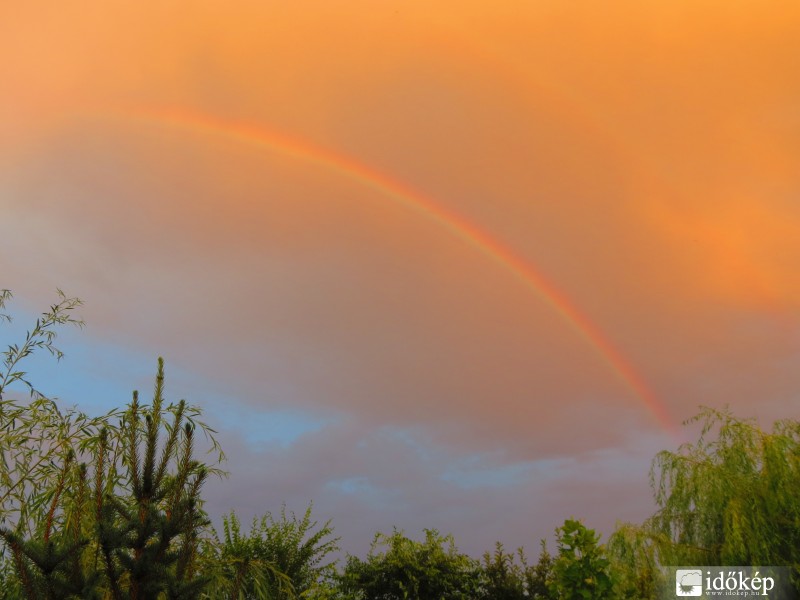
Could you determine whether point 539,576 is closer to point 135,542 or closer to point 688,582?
point 688,582

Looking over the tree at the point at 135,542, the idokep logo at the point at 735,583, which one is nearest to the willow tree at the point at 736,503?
the idokep logo at the point at 735,583

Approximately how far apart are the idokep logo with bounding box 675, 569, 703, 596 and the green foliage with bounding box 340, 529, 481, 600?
5296 mm

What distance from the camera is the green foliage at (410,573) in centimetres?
1780

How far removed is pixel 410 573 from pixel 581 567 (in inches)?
331

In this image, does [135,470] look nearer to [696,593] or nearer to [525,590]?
[696,593]

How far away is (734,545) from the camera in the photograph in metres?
14.9

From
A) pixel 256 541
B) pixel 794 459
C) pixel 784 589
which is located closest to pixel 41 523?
pixel 256 541

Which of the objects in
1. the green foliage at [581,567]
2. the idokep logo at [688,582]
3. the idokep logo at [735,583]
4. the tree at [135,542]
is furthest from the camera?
the idokep logo at [688,582]

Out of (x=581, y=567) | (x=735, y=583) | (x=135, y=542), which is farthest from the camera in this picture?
(x=735, y=583)

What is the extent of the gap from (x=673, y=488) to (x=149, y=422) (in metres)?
15.3

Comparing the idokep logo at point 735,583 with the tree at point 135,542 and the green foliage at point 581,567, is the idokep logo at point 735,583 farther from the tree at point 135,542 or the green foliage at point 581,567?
the tree at point 135,542

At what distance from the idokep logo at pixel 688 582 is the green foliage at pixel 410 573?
5.30 m

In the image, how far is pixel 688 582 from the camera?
15.2 metres

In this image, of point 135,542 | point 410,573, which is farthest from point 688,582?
point 135,542
